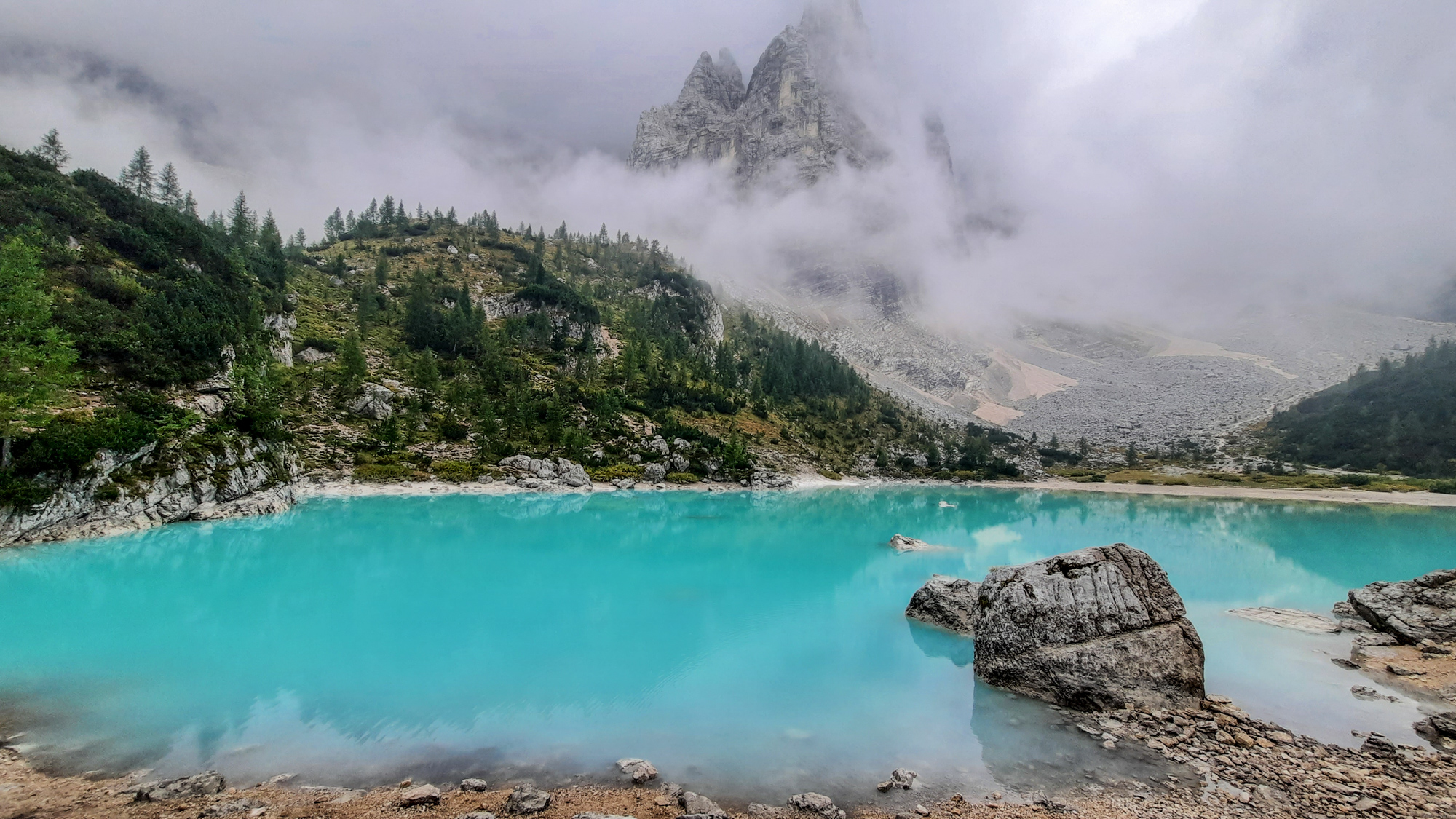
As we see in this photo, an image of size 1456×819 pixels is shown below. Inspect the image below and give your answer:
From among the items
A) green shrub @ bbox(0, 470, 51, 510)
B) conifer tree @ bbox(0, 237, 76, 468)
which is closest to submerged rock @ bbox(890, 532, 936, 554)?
green shrub @ bbox(0, 470, 51, 510)

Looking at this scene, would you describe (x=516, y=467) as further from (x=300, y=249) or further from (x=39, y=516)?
(x=300, y=249)

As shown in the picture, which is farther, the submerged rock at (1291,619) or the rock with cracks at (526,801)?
the submerged rock at (1291,619)

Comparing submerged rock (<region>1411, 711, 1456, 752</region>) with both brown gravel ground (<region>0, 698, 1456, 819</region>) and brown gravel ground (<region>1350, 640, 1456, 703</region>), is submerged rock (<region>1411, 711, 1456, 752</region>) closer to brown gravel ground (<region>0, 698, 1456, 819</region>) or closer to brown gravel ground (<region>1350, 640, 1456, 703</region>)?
brown gravel ground (<region>0, 698, 1456, 819</region>)

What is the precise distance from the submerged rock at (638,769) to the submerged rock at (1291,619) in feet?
86.0

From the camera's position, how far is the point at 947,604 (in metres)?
22.1

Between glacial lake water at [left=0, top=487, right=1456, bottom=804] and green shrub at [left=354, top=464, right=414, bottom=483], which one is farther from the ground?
green shrub at [left=354, top=464, right=414, bottom=483]

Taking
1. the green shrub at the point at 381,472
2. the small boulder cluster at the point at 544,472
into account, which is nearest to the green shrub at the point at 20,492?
the green shrub at the point at 381,472

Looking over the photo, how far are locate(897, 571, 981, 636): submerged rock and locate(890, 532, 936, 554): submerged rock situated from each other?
604 inches

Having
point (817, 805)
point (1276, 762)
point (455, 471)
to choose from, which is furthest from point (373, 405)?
point (1276, 762)

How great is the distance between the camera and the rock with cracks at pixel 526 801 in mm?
9148

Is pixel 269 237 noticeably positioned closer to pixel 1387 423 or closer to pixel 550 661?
pixel 550 661

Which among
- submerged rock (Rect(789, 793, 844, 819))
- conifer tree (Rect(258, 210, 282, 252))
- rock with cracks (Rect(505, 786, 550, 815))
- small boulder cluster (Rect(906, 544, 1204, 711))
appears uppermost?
conifer tree (Rect(258, 210, 282, 252))

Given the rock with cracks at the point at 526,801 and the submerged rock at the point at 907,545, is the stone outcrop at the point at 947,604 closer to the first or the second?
the submerged rock at the point at 907,545

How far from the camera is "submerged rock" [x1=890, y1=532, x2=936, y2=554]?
38950 millimetres
